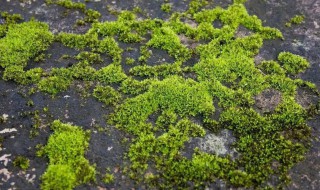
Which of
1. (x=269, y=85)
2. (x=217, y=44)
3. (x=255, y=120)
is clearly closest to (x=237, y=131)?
(x=255, y=120)

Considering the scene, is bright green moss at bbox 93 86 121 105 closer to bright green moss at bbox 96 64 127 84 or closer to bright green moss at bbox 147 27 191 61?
bright green moss at bbox 96 64 127 84

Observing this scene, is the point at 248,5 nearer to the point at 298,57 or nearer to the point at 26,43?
the point at 298,57

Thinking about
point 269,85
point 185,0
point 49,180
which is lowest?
point 49,180

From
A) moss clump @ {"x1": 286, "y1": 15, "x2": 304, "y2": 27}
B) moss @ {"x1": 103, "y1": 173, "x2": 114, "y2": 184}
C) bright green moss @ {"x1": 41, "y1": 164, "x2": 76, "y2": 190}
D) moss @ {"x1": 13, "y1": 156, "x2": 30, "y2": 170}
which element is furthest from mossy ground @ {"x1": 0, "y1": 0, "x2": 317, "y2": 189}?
moss clump @ {"x1": 286, "y1": 15, "x2": 304, "y2": 27}

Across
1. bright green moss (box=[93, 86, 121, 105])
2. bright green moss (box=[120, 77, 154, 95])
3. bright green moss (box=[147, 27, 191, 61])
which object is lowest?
bright green moss (box=[93, 86, 121, 105])

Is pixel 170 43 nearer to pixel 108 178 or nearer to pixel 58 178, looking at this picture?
pixel 108 178
